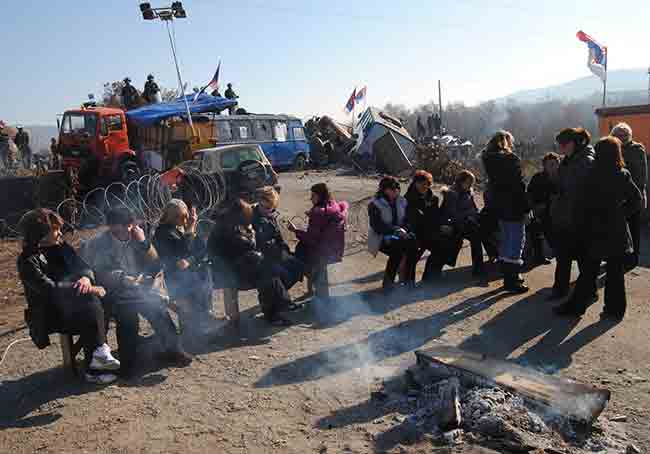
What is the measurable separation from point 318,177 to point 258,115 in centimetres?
322

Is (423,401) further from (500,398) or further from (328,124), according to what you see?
(328,124)

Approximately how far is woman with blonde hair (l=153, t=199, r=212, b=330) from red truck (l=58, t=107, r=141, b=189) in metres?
10.1

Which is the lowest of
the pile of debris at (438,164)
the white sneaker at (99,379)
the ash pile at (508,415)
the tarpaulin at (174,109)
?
the ash pile at (508,415)

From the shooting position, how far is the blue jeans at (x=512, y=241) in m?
6.48

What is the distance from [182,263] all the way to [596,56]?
16.5 meters

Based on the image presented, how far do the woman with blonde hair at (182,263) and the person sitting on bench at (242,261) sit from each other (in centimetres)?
18

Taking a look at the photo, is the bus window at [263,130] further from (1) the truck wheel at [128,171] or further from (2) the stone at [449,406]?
(2) the stone at [449,406]

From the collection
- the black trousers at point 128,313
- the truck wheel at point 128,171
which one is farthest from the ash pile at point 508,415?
the truck wheel at point 128,171

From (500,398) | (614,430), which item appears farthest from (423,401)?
(614,430)

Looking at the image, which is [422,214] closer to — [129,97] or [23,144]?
[129,97]

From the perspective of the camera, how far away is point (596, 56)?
57.4 feet

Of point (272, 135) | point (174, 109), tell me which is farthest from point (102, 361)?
point (272, 135)

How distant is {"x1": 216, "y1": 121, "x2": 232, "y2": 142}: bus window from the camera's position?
18.4 meters

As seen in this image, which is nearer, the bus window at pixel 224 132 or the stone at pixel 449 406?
the stone at pixel 449 406
